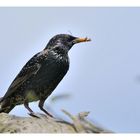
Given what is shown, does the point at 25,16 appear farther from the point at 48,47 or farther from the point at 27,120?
the point at 27,120

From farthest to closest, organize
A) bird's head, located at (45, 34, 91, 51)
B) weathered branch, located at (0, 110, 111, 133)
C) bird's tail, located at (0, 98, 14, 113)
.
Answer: bird's head, located at (45, 34, 91, 51) → bird's tail, located at (0, 98, 14, 113) → weathered branch, located at (0, 110, 111, 133)

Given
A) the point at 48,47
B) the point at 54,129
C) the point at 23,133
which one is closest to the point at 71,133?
the point at 54,129

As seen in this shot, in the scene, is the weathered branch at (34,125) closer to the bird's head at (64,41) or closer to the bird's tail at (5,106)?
the bird's tail at (5,106)

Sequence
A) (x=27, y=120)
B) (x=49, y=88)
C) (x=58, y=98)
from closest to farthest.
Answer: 1. (x=58, y=98)
2. (x=27, y=120)
3. (x=49, y=88)

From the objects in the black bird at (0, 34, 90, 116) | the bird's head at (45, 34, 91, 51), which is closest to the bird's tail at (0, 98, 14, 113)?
the black bird at (0, 34, 90, 116)

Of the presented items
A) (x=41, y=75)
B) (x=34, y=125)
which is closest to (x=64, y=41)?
(x=41, y=75)

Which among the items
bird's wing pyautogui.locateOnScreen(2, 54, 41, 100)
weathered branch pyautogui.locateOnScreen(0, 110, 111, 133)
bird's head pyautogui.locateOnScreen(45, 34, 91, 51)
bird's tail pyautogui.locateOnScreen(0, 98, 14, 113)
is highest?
bird's head pyautogui.locateOnScreen(45, 34, 91, 51)

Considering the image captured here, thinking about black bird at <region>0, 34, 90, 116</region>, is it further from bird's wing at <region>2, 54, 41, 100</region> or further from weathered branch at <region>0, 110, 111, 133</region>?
weathered branch at <region>0, 110, 111, 133</region>

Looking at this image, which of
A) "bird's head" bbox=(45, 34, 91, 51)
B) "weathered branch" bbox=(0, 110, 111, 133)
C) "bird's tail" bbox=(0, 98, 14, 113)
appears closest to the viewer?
"weathered branch" bbox=(0, 110, 111, 133)

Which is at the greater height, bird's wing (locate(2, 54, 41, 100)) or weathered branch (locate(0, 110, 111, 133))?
bird's wing (locate(2, 54, 41, 100))
